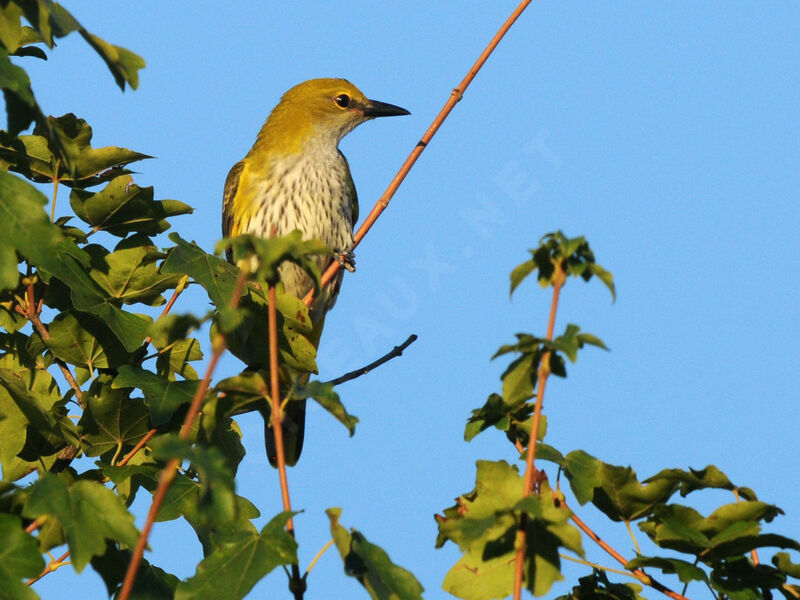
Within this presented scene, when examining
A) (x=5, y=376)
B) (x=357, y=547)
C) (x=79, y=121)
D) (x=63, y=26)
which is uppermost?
(x=79, y=121)

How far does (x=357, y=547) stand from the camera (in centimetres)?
192

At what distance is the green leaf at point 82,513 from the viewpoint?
1917 millimetres

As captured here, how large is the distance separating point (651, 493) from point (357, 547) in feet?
2.76

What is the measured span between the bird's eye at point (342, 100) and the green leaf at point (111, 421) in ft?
14.9

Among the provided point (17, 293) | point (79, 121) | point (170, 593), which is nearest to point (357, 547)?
point (170, 593)

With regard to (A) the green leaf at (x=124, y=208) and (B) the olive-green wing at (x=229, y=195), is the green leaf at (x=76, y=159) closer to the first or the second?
(A) the green leaf at (x=124, y=208)

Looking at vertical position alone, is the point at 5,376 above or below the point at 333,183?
below

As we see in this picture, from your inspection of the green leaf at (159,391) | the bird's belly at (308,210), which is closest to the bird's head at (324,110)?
the bird's belly at (308,210)

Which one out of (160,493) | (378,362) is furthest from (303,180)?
(160,493)

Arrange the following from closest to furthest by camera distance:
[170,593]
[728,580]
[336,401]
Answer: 1. [336,401]
2. [728,580]
3. [170,593]

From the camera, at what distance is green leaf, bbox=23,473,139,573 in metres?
1.92

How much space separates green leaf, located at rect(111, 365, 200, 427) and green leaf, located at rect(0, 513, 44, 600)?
114cm

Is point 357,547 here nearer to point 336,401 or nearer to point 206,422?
point 336,401

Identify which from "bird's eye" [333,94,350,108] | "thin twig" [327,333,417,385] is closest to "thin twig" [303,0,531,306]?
"thin twig" [327,333,417,385]
